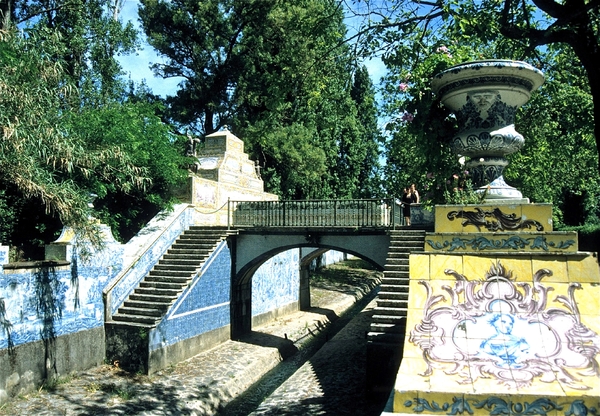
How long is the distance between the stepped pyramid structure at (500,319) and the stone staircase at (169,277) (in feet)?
27.7

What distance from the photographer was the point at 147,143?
45.7 ft

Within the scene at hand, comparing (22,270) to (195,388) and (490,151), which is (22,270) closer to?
(195,388)

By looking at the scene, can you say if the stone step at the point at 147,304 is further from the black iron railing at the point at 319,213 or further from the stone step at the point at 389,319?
the stone step at the point at 389,319

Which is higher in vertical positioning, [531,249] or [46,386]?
[531,249]

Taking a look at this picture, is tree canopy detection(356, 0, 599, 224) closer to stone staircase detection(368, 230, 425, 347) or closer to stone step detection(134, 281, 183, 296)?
stone staircase detection(368, 230, 425, 347)

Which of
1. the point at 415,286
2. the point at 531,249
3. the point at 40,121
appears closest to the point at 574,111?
the point at 531,249

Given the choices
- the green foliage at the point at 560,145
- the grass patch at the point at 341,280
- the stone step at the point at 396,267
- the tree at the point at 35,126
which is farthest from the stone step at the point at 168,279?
the grass patch at the point at 341,280

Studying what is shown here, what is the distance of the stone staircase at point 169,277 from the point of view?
11695mm

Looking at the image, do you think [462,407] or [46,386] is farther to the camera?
[46,386]

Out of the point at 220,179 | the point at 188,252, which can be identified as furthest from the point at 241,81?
the point at 188,252

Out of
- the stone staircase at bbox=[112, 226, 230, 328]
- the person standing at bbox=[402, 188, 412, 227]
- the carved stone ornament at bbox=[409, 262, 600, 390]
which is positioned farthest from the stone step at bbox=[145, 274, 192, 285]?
the carved stone ornament at bbox=[409, 262, 600, 390]

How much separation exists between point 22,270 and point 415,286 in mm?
7958

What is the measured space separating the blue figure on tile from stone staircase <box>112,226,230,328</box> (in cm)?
889

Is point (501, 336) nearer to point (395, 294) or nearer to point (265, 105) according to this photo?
point (395, 294)
